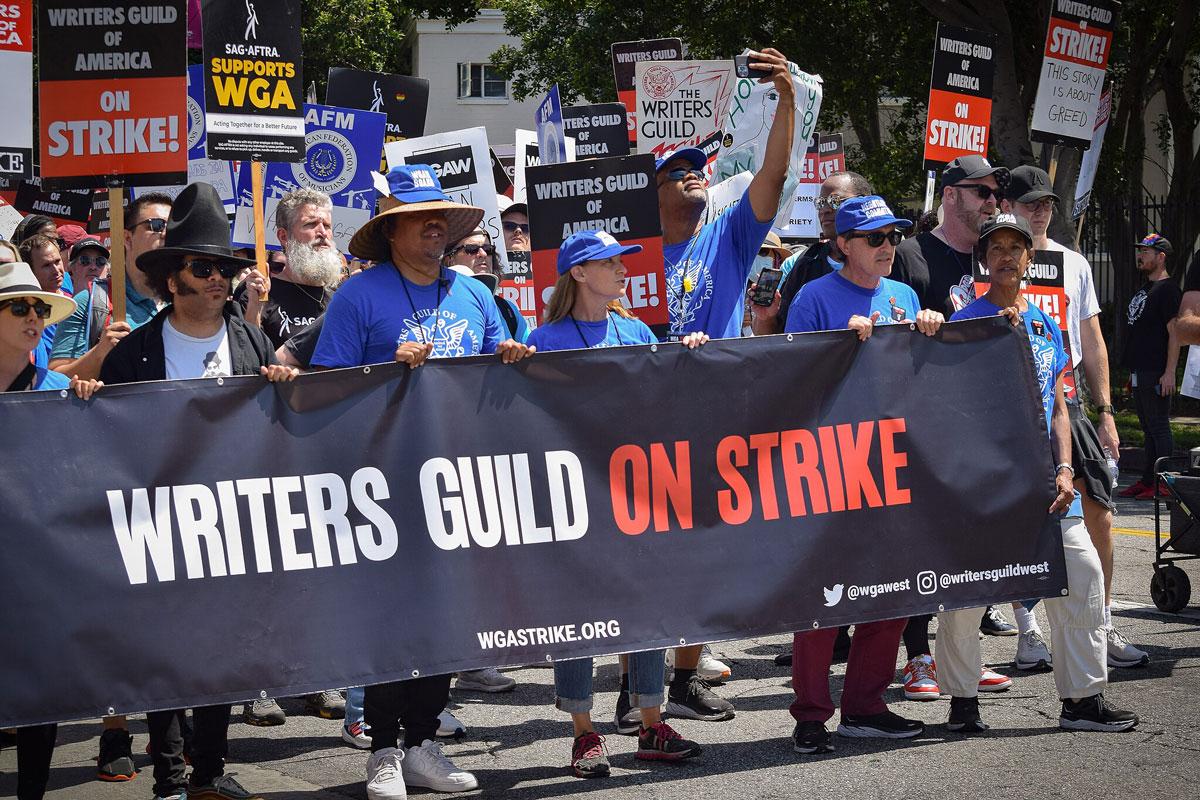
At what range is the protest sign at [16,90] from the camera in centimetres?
938

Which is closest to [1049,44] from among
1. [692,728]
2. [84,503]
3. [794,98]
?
[794,98]

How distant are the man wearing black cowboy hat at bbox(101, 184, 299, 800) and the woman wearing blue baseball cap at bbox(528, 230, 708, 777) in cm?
118

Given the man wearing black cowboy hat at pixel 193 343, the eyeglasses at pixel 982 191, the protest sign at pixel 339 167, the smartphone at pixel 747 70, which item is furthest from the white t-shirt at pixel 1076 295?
the protest sign at pixel 339 167

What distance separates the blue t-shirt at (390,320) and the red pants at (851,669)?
5.64 feet

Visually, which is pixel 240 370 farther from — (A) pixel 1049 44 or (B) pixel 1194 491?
(A) pixel 1049 44

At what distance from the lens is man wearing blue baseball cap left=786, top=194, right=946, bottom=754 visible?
233 inches

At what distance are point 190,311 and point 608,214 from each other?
1.91 meters

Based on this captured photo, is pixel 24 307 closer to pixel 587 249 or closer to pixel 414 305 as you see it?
pixel 414 305

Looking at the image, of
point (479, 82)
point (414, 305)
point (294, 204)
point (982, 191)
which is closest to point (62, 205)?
point (294, 204)

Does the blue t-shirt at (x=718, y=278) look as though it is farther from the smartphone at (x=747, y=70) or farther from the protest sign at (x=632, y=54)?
the protest sign at (x=632, y=54)

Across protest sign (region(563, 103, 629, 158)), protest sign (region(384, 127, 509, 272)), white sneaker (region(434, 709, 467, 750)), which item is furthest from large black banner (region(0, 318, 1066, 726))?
protest sign (region(563, 103, 629, 158))

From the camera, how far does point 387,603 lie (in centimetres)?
521

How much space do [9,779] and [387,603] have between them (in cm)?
197

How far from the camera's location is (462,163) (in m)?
10.1
